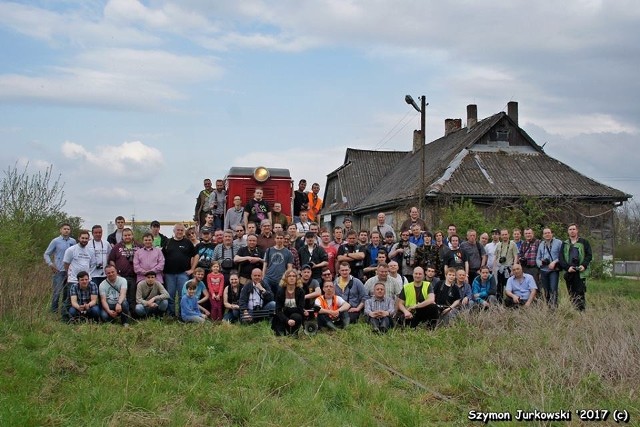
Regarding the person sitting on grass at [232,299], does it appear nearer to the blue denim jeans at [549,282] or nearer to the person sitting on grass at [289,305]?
the person sitting on grass at [289,305]

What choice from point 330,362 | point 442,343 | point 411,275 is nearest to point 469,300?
point 411,275

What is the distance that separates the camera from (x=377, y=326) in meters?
11.3

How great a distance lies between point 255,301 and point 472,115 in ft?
85.3

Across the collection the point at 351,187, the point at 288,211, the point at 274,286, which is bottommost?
the point at 274,286

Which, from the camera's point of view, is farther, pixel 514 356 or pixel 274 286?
pixel 274 286

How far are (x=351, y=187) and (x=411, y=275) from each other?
28.3 m

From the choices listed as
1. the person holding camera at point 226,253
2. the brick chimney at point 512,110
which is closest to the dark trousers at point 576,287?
the person holding camera at point 226,253

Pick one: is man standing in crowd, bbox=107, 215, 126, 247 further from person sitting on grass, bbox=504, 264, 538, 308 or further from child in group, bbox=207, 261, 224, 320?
person sitting on grass, bbox=504, 264, 538, 308

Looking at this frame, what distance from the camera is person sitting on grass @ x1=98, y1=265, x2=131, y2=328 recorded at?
11.7 meters

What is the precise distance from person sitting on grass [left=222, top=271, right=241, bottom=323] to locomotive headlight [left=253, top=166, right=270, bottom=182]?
4384 mm

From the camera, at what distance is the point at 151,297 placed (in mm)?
12148

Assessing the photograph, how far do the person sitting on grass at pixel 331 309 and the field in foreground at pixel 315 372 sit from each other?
0.74m

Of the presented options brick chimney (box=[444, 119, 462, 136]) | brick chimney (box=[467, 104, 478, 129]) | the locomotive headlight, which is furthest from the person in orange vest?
brick chimney (box=[444, 119, 462, 136])

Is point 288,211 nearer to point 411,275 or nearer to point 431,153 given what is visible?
point 411,275
